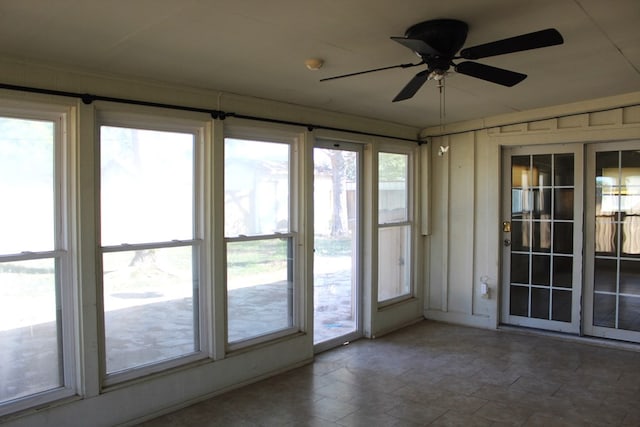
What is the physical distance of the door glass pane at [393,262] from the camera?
5.70 metres

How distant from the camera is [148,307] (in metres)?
3.55

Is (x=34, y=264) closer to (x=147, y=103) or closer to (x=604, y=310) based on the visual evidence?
(x=147, y=103)

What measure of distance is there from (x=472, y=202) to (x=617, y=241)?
5.15 ft

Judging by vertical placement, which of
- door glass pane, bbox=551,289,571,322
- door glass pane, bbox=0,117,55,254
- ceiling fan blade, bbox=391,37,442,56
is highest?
ceiling fan blade, bbox=391,37,442,56

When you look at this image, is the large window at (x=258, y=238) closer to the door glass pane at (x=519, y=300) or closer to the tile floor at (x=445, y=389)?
the tile floor at (x=445, y=389)

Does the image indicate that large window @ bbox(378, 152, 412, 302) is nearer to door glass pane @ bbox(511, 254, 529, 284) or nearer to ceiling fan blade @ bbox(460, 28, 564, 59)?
door glass pane @ bbox(511, 254, 529, 284)

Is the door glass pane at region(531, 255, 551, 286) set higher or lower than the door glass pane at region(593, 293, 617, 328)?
higher

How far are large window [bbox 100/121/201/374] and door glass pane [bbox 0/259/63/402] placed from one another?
0.34 meters

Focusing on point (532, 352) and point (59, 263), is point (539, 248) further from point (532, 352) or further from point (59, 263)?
point (59, 263)

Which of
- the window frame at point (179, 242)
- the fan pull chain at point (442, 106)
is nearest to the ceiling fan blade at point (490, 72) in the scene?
the fan pull chain at point (442, 106)

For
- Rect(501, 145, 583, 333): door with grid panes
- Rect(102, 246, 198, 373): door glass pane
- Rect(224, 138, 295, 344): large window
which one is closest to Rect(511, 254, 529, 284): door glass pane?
Rect(501, 145, 583, 333): door with grid panes

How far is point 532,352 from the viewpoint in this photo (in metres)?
4.80

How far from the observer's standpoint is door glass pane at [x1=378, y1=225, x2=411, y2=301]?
18.7ft

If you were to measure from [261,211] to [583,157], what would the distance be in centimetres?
354
